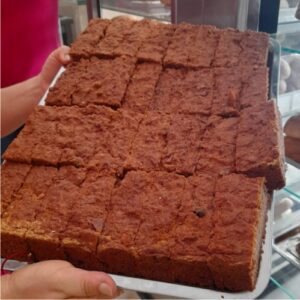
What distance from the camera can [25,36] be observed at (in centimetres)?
176

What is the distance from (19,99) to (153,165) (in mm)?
836

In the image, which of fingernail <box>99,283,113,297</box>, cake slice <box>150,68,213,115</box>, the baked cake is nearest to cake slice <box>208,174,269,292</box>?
the baked cake

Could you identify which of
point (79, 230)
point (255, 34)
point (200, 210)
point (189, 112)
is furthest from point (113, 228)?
point (255, 34)

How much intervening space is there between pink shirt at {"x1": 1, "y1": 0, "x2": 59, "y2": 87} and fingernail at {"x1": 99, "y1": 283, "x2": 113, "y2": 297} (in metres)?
1.25

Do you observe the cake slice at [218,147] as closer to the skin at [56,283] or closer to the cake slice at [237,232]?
the cake slice at [237,232]

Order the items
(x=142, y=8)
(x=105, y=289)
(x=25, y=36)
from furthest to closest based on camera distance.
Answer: (x=142, y=8) → (x=25, y=36) → (x=105, y=289)

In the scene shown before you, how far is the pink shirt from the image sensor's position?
1.70 metres

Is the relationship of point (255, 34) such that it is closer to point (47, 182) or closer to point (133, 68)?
point (133, 68)

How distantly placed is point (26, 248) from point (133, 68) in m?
0.69

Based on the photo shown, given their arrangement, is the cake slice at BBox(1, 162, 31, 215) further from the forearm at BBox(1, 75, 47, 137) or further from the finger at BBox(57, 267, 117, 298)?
the forearm at BBox(1, 75, 47, 137)

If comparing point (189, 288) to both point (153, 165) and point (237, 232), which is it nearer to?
point (237, 232)

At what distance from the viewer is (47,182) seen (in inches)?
39.6

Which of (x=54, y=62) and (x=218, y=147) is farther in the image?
(x=54, y=62)

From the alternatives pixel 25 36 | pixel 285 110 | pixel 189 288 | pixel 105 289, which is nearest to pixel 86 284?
pixel 105 289
